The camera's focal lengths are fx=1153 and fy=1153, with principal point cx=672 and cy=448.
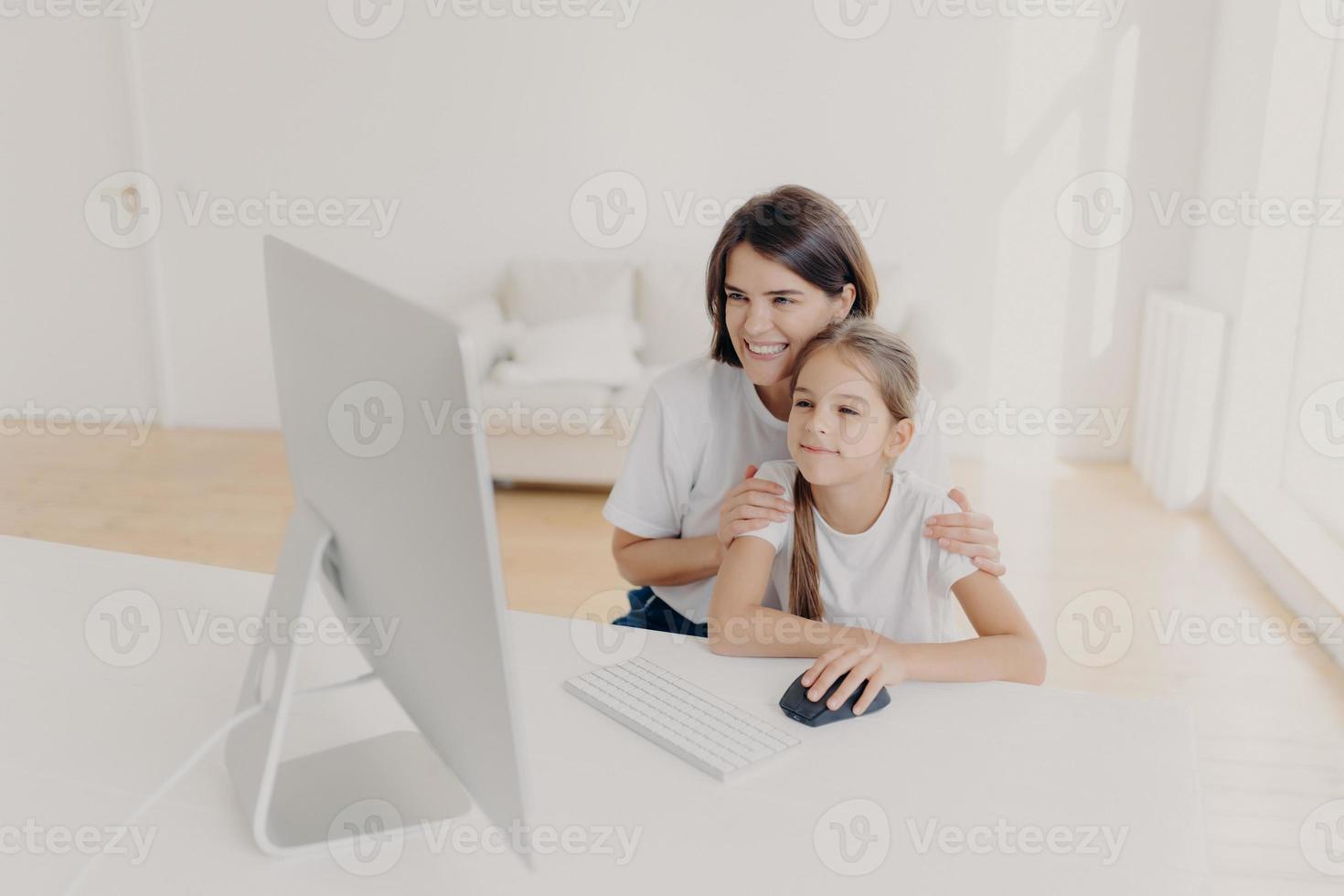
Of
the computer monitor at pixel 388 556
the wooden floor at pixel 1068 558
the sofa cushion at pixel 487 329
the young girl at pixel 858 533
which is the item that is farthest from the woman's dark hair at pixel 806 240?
the sofa cushion at pixel 487 329

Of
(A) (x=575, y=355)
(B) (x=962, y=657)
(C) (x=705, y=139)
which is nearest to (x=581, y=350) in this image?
(A) (x=575, y=355)

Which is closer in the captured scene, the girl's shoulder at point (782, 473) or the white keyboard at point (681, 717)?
the white keyboard at point (681, 717)

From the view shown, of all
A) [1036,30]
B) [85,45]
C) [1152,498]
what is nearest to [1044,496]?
[1152,498]

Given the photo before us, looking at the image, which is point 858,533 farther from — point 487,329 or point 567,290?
point 567,290

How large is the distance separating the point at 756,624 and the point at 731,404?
53 centimetres

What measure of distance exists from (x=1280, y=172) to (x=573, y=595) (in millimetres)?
2583

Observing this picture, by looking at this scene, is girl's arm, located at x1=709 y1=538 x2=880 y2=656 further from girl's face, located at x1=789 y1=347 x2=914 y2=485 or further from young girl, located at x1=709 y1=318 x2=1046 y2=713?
girl's face, located at x1=789 y1=347 x2=914 y2=485

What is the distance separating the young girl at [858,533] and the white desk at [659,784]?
17 cm

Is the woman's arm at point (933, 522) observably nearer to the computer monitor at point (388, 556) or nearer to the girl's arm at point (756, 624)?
the girl's arm at point (756, 624)

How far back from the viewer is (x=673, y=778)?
1.15 meters

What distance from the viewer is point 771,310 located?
174cm

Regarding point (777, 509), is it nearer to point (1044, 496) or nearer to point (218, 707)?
point (218, 707)

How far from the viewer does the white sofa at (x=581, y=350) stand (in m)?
4.02

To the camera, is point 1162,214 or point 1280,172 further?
point 1162,214
